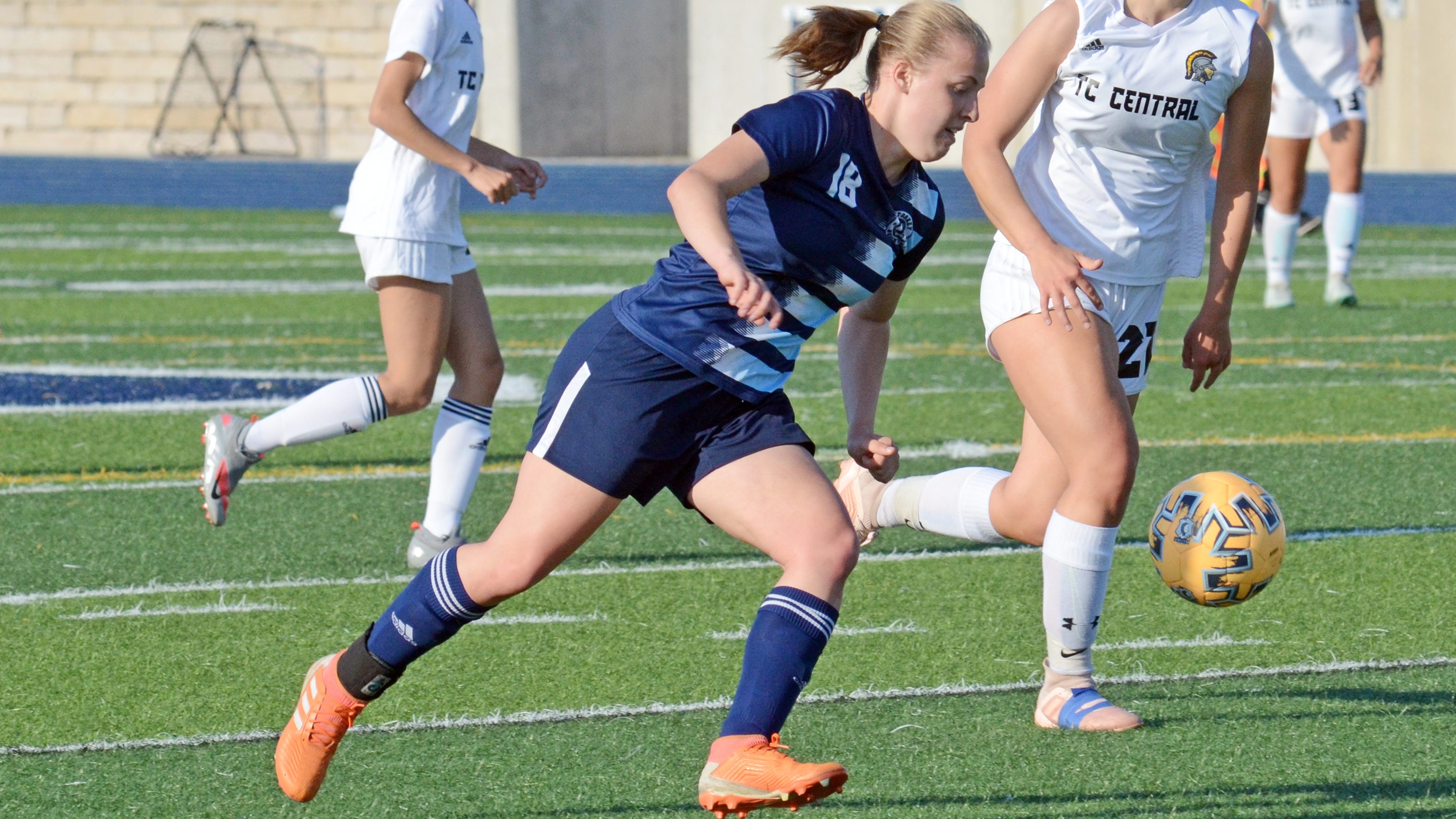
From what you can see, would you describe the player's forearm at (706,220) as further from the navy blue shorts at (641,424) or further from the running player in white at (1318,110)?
the running player in white at (1318,110)

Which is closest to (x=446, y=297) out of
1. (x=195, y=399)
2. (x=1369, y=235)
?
(x=195, y=399)

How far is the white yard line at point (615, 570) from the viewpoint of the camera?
16.9 feet

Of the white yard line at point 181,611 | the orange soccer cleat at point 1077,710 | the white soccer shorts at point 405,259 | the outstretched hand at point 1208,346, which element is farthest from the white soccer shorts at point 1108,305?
the white yard line at point 181,611

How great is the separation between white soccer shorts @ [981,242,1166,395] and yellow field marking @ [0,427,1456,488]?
125 inches

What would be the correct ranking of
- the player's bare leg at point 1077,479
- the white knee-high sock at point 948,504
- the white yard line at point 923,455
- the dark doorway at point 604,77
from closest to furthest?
the player's bare leg at point 1077,479, the white knee-high sock at point 948,504, the white yard line at point 923,455, the dark doorway at point 604,77

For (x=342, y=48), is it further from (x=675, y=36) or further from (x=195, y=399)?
(x=195, y=399)

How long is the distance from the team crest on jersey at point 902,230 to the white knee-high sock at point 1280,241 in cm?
813

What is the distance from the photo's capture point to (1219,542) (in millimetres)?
4062

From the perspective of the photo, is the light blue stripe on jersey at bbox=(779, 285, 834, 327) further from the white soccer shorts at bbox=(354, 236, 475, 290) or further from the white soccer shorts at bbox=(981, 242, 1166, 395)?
the white soccer shorts at bbox=(354, 236, 475, 290)

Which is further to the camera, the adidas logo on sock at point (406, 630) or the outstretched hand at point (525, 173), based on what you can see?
the outstretched hand at point (525, 173)

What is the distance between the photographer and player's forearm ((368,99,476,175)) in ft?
17.0

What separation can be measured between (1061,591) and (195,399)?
18.4 ft

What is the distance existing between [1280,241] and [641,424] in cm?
875

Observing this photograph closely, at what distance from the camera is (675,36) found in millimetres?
32062
